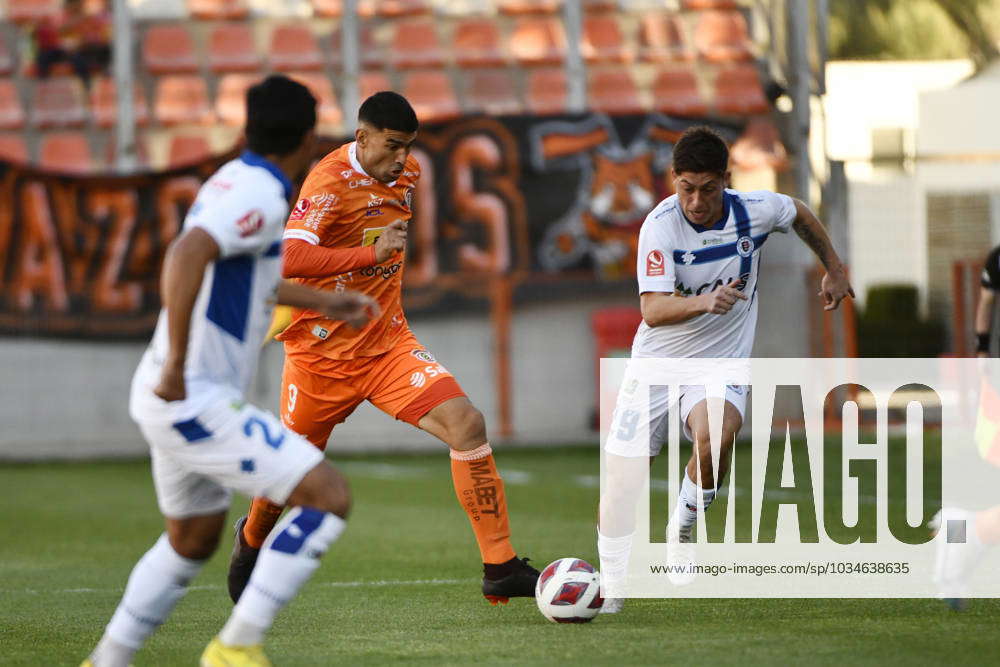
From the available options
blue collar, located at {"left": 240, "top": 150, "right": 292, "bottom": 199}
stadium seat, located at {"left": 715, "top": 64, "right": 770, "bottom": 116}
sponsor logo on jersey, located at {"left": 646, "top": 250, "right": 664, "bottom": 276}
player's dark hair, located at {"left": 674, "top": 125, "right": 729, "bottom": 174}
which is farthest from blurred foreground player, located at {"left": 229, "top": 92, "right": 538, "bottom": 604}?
stadium seat, located at {"left": 715, "top": 64, "right": 770, "bottom": 116}

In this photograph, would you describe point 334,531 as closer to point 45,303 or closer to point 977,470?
point 977,470

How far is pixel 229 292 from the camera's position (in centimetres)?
523

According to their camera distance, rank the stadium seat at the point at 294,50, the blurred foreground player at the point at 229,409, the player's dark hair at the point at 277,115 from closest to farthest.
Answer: the blurred foreground player at the point at 229,409 < the player's dark hair at the point at 277,115 < the stadium seat at the point at 294,50

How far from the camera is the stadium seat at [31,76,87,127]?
20.1m

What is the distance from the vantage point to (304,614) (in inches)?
283

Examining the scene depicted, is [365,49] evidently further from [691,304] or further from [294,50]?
[691,304]

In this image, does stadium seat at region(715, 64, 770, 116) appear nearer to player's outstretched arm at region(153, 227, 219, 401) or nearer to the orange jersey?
the orange jersey

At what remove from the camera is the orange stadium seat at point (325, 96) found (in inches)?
797

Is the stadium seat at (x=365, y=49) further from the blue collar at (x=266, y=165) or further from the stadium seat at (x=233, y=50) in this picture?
the blue collar at (x=266, y=165)

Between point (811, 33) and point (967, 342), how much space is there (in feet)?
14.3

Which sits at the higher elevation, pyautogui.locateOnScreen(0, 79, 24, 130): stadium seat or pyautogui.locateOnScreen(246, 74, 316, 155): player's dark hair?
pyautogui.locateOnScreen(0, 79, 24, 130): stadium seat

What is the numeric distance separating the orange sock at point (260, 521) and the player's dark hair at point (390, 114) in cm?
183

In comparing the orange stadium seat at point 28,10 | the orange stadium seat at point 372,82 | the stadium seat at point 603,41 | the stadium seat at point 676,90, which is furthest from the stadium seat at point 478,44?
the orange stadium seat at point 28,10

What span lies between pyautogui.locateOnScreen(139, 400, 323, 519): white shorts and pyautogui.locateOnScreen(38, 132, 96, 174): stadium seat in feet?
51.1
